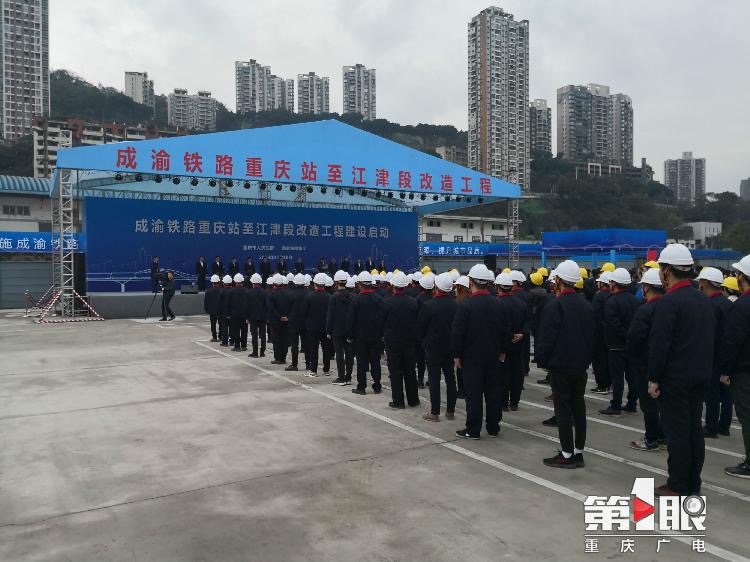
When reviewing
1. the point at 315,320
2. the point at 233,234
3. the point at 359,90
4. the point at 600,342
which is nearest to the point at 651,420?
the point at 600,342

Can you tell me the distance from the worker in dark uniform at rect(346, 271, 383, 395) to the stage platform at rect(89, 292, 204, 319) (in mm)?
13486

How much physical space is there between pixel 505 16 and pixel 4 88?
83.3 m

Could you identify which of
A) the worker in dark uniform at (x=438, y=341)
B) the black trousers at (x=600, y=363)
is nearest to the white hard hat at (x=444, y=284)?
the worker in dark uniform at (x=438, y=341)

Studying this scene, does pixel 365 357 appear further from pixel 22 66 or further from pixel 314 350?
pixel 22 66

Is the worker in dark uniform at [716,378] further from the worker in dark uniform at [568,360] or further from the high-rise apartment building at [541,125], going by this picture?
the high-rise apartment building at [541,125]

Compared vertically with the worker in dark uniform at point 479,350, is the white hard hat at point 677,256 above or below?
above

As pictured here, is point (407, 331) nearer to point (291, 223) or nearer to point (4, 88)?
point (291, 223)

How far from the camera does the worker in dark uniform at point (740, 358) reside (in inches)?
168

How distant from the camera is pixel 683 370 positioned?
151 inches

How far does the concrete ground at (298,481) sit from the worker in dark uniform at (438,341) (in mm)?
229

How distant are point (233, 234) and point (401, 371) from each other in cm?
1825

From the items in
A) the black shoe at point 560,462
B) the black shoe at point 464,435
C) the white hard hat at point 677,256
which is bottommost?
the black shoe at point 464,435

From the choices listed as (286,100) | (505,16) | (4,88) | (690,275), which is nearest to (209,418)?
(690,275)

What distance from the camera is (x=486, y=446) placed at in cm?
514
